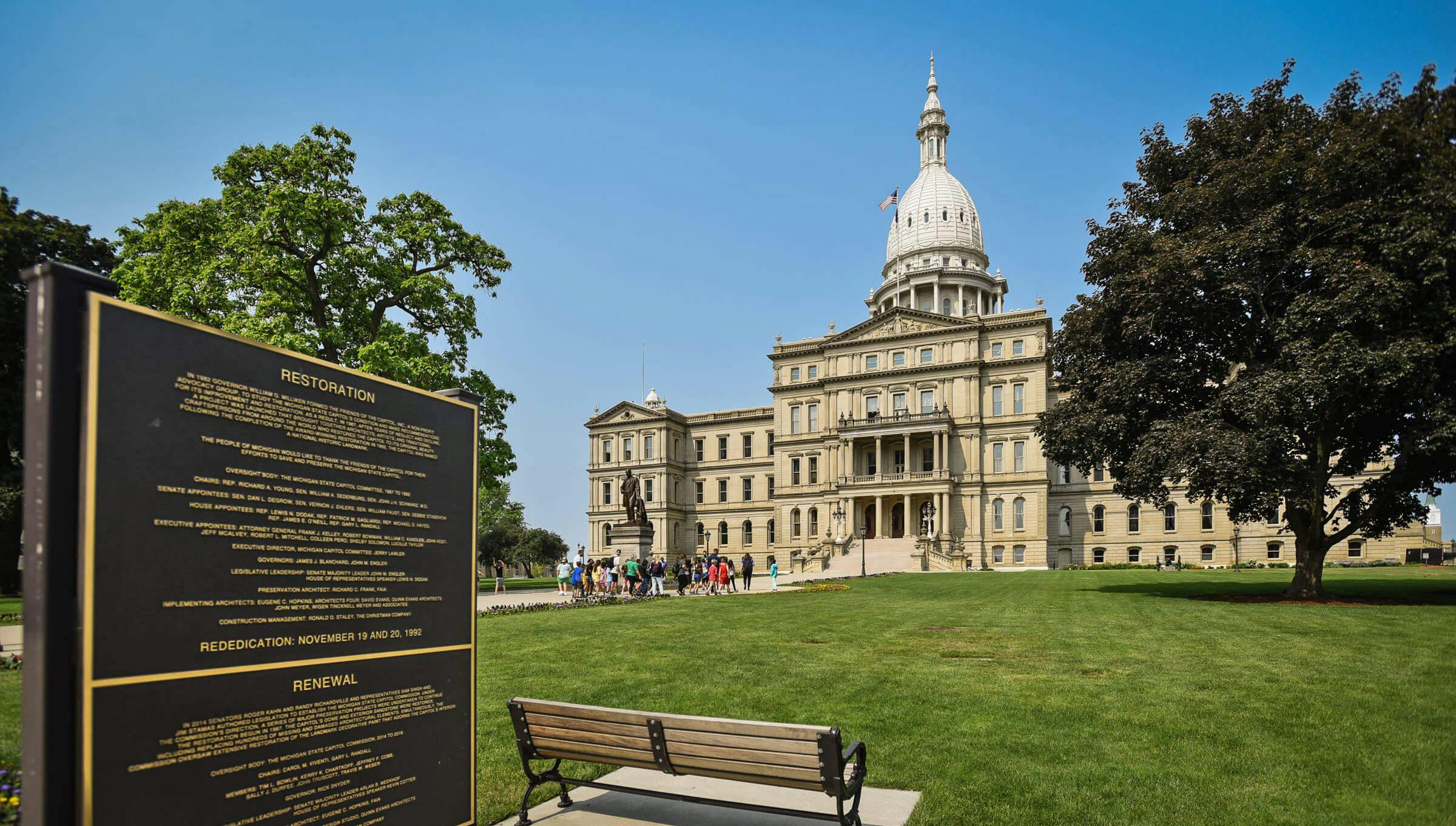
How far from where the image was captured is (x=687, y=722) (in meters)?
6.00

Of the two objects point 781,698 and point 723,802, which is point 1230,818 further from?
point 781,698

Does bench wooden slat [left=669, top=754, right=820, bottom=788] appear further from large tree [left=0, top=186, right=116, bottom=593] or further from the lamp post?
the lamp post

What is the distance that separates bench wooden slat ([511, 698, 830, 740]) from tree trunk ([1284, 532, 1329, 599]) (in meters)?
26.0

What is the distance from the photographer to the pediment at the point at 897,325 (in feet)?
224

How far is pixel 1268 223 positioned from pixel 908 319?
46.1m

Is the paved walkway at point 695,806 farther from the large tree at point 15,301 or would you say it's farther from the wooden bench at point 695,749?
the large tree at point 15,301

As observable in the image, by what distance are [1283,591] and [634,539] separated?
25.3 metres

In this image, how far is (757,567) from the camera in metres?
82.9

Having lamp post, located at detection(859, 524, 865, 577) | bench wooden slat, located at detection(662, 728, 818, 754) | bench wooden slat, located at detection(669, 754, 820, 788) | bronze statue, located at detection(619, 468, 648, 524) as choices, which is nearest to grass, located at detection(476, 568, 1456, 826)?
bench wooden slat, located at detection(669, 754, 820, 788)

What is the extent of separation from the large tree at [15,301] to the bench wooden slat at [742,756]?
3234 centimetres

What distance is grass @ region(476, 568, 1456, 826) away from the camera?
7.02 meters

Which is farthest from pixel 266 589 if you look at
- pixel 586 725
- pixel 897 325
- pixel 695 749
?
pixel 897 325

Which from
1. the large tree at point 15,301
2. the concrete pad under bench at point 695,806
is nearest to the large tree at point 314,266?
the large tree at point 15,301

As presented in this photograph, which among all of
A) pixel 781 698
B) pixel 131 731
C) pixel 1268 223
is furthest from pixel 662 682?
pixel 1268 223
